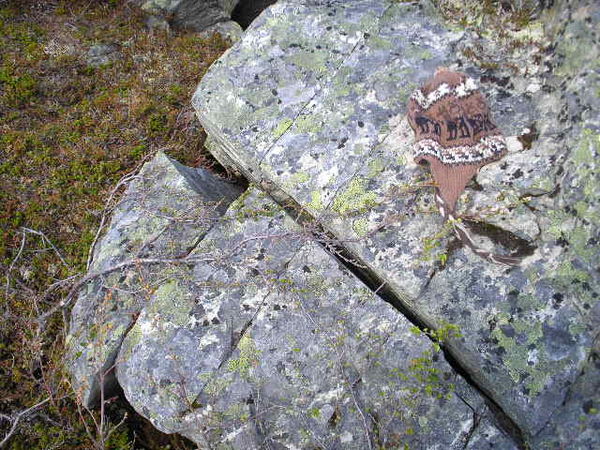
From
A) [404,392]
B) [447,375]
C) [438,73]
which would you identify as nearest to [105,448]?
[404,392]

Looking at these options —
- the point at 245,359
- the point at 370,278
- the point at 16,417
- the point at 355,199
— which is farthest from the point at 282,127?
the point at 16,417

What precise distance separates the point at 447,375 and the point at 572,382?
0.98 meters

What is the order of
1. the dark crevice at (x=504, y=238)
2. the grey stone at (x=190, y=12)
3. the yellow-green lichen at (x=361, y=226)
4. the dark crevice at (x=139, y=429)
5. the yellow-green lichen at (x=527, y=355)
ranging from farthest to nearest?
the grey stone at (x=190, y=12)
the dark crevice at (x=139, y=429)
the yellow-green lichen at (x=361, y=226)
the dark crevice at (x=504, y=238)
the yellow-green lichen at (x=527, y=355)

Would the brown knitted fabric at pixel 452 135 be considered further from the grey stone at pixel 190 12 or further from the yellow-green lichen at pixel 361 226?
the grey stone at pixel 190 12

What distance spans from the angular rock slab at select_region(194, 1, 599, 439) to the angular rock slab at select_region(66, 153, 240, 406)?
78 cm

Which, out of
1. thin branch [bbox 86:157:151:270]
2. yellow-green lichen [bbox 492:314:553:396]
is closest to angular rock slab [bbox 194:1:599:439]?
yellow-green lichen [bbox 492:314:553:396]

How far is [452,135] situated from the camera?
14.0ft

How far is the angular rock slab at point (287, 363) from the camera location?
12.4ft

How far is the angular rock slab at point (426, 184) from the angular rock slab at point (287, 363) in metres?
0.37

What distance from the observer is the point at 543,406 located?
355 cm

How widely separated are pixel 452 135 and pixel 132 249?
12.2ft

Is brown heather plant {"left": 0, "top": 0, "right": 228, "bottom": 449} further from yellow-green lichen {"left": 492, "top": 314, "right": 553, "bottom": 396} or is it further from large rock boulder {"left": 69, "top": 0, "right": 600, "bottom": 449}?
yellow-green lichen {"left": 492, "top": 314, "right": 553, "bottom": 396}

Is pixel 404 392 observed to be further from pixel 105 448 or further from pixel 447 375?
pixel 105 448

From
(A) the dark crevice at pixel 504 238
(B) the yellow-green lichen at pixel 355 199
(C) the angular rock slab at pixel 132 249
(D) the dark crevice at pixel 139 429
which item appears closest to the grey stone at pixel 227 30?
(C) the angular rock slab at pixel 132 249
